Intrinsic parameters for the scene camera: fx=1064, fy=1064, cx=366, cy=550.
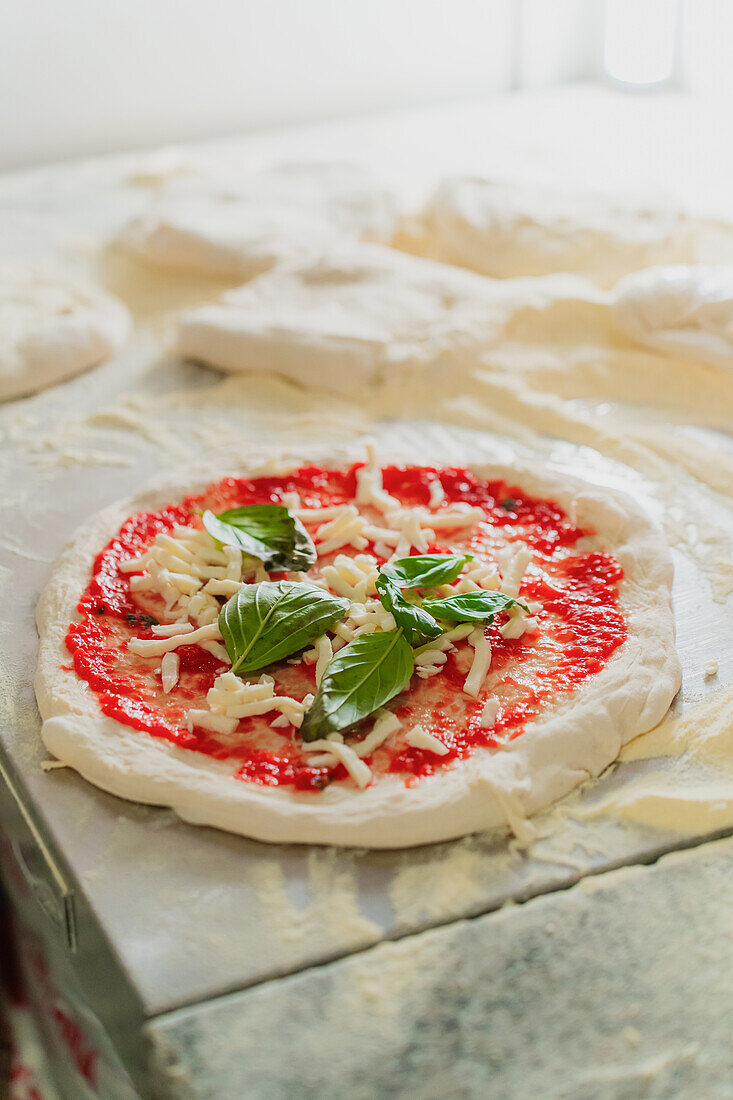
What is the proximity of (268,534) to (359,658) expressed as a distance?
33cm

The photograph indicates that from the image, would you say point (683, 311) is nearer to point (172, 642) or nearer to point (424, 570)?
point (424, 570)

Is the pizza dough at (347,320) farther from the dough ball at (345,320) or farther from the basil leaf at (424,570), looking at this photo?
the basil leaf at (424,570)

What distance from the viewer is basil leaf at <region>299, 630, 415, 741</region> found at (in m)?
1.26

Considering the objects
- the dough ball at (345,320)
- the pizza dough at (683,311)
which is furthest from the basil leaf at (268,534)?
the pizza dough at (683,311)

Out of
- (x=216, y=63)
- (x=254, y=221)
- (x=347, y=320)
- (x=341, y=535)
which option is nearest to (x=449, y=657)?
(x=341, y=535)

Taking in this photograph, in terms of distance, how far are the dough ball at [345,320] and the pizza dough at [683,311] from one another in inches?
11.7

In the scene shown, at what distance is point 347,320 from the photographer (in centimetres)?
228

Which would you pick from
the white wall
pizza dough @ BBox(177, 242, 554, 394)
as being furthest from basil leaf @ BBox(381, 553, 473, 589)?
the white wall

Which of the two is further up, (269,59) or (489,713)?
(269,59)

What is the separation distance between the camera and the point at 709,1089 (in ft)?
3.15

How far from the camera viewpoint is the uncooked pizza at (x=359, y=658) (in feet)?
4.01

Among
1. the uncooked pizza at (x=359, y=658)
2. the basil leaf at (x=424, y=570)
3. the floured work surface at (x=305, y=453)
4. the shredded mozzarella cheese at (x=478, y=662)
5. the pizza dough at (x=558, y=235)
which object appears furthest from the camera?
the pizza dough at (x=558, y=235)

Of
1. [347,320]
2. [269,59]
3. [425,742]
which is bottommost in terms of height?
[425,742]

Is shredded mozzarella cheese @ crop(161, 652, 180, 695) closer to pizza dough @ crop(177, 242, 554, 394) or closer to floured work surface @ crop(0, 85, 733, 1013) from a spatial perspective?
floured work surface @ crop(0, 85, 733, 1013)
